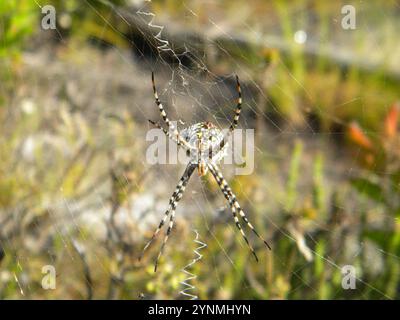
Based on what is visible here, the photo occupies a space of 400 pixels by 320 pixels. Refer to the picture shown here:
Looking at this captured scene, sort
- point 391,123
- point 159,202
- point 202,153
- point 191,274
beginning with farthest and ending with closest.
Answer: point 159,202 → point 391,123 → point 202,153 → point 191,274

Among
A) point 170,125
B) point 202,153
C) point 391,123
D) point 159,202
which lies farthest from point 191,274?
point 391,123

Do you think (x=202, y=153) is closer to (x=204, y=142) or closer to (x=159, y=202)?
(x=204, y=142)

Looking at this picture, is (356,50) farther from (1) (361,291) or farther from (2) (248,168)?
(1) (361,291)

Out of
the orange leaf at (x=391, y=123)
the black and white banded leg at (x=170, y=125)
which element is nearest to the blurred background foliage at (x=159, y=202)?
the orange leaf at (x=391, y=123)

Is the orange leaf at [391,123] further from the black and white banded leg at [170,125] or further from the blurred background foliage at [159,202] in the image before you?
the black and white banded leg at [170,125]

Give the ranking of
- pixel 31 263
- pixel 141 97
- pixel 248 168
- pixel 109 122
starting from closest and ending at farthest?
pixel 31 263 → pixel 248 168 → pixel 109 122 → pixel 141 97

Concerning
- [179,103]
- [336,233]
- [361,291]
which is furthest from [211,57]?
[361,291]

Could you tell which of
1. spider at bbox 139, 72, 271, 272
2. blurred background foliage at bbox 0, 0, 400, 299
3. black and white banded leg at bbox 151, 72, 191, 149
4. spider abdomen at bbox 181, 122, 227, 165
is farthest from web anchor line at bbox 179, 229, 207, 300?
black and white banded leg at bbox 151, 72, 191, 149

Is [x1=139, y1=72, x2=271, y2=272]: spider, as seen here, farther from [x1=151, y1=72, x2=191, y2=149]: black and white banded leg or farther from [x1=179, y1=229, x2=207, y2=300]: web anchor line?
[x1=179, y1=229, x2=207, y2=300]: web anchor line
